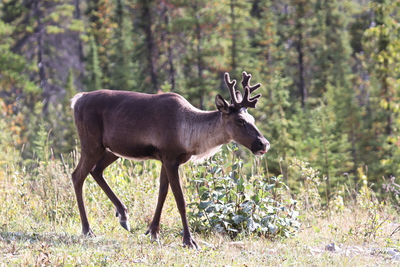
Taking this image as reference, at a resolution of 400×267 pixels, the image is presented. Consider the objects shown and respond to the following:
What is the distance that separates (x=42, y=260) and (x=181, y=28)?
32240 mm

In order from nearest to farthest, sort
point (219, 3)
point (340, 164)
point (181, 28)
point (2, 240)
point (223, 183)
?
point (2, 240)
point (223, 183)
point (340, 164)
point (181, 28)
point (219, 3)

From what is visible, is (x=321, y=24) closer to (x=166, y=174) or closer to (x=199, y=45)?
(x=199, y=45)

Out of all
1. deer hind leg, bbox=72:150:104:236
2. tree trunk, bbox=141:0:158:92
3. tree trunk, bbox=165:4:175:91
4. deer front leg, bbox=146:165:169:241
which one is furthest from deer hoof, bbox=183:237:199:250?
tree trunk, bbox=141:0:158:92

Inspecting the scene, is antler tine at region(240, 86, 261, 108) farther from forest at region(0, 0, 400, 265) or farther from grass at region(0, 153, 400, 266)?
forest at region(0, 0, 400, 265)

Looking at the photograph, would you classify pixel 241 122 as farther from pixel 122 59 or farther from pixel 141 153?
pixel 122 59

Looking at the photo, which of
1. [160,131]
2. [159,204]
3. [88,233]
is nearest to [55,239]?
[88,233]

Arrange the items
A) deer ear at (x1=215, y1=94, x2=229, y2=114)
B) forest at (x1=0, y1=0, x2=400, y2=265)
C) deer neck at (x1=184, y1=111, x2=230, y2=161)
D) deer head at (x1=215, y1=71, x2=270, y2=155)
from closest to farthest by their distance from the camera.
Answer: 1. deer head at (x1=215, y1=71, x2=270, y2=155)
2. deer ear at (x1=215, y1=94, x2=229, y2=114)
3. deer neck at (x1=184, y1=111, x2=230, y2=161)
4. forest at (x1=0, y1=0, x2=400, y2=265)

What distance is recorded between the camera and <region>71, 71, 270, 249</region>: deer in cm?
672

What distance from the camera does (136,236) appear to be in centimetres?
734

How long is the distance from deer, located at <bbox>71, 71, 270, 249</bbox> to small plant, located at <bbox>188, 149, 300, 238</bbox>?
0.60 m

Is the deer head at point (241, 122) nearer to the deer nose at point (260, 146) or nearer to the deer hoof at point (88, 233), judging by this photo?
the deer nose at point (260, 146)

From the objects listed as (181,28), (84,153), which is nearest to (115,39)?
(181,28)

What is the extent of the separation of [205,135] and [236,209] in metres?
1.28

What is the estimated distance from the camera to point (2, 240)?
21.6ft
